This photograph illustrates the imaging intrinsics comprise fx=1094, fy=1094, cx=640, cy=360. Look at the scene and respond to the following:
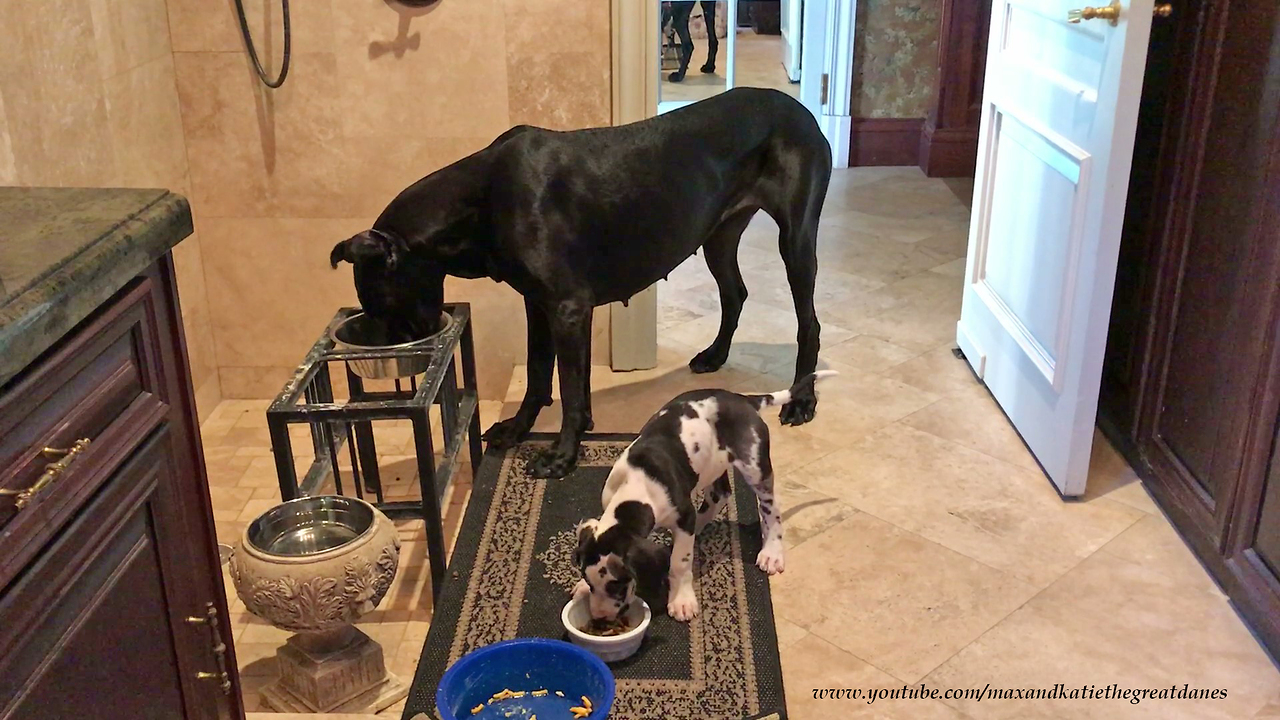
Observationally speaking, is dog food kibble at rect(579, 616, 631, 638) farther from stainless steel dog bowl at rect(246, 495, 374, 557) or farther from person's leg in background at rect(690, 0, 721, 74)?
person's leg in background at rect(690, 0, 721, 74)

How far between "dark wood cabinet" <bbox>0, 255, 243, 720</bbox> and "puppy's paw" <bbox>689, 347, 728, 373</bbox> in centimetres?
199

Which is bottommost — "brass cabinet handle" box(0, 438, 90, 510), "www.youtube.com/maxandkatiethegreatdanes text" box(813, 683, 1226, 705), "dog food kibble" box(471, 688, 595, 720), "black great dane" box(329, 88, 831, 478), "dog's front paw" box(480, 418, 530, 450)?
"www.youtube.com/maxandkatiethegreatdanes text" box(813, 683, 1226, 705)

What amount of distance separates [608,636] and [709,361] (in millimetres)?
1401

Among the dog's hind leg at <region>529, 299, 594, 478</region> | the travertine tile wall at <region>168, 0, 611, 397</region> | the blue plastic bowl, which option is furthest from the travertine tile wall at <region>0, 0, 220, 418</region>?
the blue plastic bowl

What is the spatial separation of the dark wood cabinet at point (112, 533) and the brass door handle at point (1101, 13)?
1.84 meters

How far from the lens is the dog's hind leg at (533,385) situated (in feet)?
8.55

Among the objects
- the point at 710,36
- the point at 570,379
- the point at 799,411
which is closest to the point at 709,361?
the point at 799,411

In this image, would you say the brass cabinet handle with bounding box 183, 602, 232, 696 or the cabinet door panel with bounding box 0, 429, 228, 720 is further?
the brass cabinet handle with bounding box 183, 602, 232, 696

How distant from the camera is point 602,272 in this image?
2529 mm

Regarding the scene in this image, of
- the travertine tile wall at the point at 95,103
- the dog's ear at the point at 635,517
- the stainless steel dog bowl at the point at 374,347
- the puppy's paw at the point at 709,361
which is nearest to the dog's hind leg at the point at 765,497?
the dog's ear at the point at 635,517

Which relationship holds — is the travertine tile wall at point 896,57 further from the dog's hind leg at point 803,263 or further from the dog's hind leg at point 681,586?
the dog's hind leg at point 681,586

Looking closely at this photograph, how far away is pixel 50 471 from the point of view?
0.98 m

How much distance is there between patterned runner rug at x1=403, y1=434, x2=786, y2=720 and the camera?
1885 millimetres

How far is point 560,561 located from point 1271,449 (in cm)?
137
